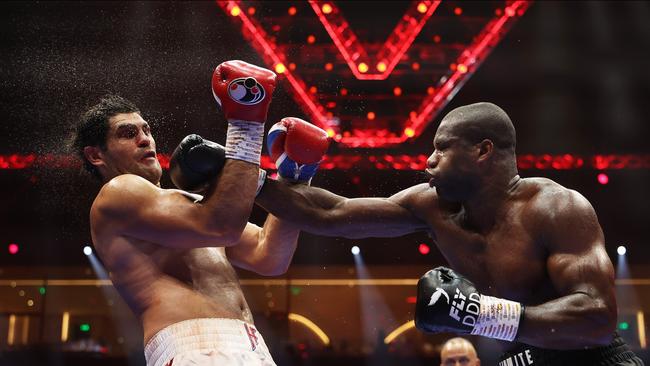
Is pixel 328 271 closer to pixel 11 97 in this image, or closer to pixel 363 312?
pixel 363 312

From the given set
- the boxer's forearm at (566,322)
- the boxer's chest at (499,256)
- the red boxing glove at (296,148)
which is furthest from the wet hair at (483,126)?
the boxer's forearm at (566,322)

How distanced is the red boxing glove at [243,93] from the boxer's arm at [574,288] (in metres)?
1.05

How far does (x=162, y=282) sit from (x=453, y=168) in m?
1.08

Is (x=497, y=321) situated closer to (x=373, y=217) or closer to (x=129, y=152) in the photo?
(x=373, y=217)

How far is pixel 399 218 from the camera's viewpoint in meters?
3.03

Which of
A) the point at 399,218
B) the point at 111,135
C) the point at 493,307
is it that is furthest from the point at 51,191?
the point at 493,307

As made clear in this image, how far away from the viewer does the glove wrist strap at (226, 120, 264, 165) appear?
274 cm

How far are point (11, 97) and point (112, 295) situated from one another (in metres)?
3.31

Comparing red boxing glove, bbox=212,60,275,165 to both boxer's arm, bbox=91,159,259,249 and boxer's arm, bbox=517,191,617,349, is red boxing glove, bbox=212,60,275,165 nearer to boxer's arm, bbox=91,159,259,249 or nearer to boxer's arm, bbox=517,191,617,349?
boxer's arm, bbox=91,159,259,249

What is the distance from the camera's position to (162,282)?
272 centimetres

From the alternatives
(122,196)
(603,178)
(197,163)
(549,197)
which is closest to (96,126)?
(122,196)

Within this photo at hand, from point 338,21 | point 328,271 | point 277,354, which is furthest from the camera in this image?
point 328,271

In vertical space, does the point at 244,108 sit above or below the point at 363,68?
below

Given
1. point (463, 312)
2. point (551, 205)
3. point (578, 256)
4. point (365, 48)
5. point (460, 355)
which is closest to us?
point (463, 312)
